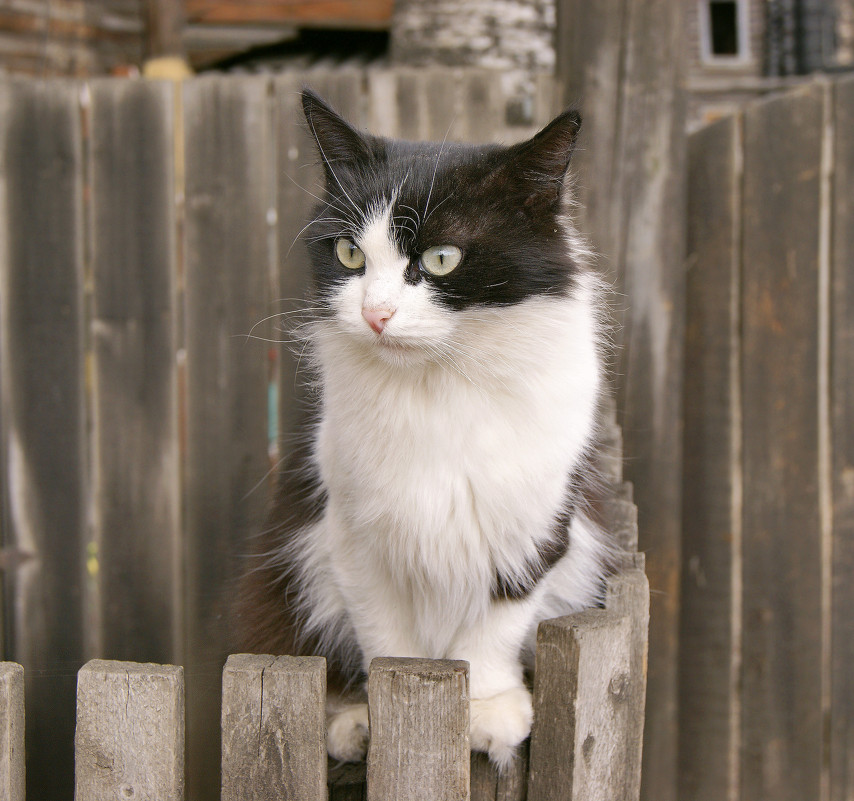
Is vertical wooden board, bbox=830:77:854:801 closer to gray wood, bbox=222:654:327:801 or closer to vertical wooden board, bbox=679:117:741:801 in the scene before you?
vertical wooden board, bbox=679:117:741:801

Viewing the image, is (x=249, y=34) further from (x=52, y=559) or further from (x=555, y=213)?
(x=555, y=213)

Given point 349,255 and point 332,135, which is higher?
point 332,135

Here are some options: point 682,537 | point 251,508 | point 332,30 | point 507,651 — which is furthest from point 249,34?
point 507,651

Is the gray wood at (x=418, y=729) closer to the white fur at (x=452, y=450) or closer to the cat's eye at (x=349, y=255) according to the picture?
the white fur at (x=452, y=450)

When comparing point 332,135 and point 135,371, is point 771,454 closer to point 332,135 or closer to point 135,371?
point 332,135

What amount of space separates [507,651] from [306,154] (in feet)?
3.72

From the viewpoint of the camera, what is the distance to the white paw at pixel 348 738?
109cm

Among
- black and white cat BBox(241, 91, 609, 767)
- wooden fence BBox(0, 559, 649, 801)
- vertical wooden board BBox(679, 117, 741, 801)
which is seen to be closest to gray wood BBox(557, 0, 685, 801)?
vertical wooden board BBox(679, 117, 741, 801)

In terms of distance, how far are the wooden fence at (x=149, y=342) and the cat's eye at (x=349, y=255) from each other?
2.11 ft

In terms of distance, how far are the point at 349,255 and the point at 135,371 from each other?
879 millimetres

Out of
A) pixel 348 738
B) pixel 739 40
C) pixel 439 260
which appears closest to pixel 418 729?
pixel 348 738

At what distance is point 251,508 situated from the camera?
1.77 m

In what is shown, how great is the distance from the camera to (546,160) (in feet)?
3.26

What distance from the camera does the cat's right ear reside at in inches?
42.2
